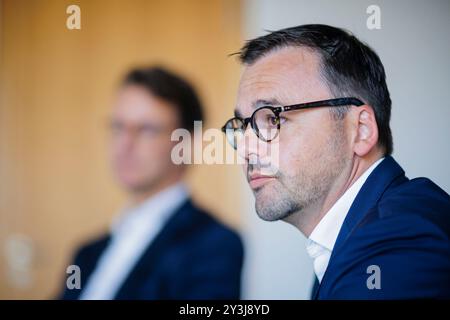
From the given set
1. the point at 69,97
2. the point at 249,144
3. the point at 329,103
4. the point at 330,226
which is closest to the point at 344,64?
the point at 329,103

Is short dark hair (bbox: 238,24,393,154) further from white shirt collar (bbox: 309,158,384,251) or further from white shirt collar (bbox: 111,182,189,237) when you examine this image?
white shirt collar (bbox: 111,182,189,237)

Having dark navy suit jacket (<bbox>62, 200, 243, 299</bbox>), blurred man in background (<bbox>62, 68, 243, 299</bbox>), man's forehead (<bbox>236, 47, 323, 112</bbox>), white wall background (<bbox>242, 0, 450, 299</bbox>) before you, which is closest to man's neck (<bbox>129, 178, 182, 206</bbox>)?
blurred man in background (<bbox>62, 68, 243, 299</bbox>)

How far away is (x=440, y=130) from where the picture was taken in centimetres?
188

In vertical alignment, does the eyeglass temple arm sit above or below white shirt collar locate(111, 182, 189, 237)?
above

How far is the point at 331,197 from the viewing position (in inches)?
60.6

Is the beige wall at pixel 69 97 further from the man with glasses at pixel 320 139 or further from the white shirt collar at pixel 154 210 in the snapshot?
the man with glasses at pixel 320 139

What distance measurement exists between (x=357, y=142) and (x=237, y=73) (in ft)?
2.11

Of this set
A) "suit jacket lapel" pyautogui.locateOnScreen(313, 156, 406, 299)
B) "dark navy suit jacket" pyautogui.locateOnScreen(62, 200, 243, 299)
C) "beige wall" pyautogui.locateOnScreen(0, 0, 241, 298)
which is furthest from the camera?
"beige wall" pyautogui.locateOnScreen(0, 0, 241, 298)

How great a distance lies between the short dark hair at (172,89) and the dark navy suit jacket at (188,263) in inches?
12.5

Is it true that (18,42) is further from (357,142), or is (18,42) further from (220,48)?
(357,142)

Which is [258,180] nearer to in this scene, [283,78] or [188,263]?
[283,78]

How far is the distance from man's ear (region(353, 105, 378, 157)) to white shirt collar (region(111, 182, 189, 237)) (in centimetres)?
73

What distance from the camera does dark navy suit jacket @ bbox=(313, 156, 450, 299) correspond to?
3.88ft
